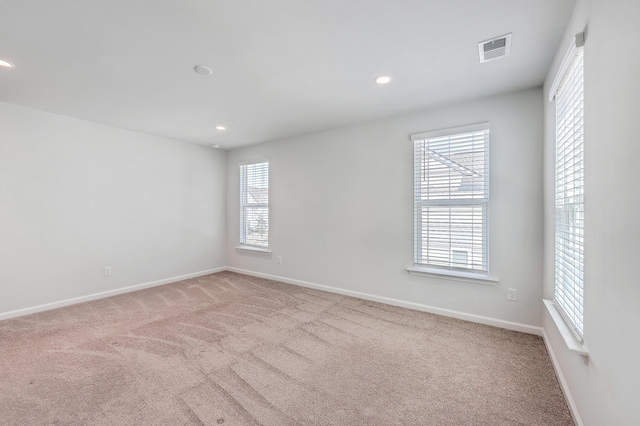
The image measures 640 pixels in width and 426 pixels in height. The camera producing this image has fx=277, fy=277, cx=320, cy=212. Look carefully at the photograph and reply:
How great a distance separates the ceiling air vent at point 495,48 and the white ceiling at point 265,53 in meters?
0.06

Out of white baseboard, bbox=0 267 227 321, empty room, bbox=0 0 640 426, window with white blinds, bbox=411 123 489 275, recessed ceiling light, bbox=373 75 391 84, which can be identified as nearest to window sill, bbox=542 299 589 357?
empty room, bbox=0 0 640 426

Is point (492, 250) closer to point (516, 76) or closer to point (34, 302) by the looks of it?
point (516, 76)

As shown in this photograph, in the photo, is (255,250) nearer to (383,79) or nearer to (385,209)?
(385,209)

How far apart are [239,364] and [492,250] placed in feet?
9.05

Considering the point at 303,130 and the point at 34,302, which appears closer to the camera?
the point at 34,302

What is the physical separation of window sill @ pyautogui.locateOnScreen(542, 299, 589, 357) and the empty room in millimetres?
17

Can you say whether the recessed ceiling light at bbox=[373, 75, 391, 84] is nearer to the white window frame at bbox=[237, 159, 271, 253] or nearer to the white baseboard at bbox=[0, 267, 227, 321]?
the white window frame at bbox=[237, 159, 271, 253]

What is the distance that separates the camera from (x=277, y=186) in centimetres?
491

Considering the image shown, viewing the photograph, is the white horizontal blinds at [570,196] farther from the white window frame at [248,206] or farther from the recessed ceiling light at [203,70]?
the white window frame at [248,206]

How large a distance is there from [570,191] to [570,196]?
0.04 metres

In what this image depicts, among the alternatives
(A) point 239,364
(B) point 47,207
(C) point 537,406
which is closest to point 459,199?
(C) point 537,406

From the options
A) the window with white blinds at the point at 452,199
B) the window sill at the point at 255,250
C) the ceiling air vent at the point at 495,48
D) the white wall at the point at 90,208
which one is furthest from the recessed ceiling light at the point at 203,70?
the window sill at the point at 255,250

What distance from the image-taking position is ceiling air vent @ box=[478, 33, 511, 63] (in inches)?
80.2

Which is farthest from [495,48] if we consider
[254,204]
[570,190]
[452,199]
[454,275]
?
[254,204]
